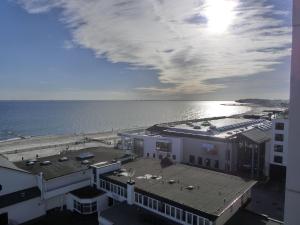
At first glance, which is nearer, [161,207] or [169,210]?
[169,210]

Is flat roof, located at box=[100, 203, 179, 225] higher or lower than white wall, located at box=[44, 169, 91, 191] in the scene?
lower

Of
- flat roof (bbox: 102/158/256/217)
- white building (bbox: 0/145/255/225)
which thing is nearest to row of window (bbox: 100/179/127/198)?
white building (bbox: 0/145/255/225)

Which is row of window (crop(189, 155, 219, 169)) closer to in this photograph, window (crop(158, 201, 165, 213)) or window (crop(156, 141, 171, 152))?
window (crop(156, 141, 171, 152))

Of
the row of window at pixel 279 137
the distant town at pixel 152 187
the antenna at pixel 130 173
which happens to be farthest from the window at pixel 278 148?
the antenna at pixel 130 173

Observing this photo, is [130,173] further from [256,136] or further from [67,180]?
[256,136]

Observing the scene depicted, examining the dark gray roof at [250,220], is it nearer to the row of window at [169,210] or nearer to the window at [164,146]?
the row of window at [169,210]

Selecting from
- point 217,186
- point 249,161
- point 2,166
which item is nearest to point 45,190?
point 2,166

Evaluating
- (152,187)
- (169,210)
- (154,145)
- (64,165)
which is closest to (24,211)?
(64,165)
